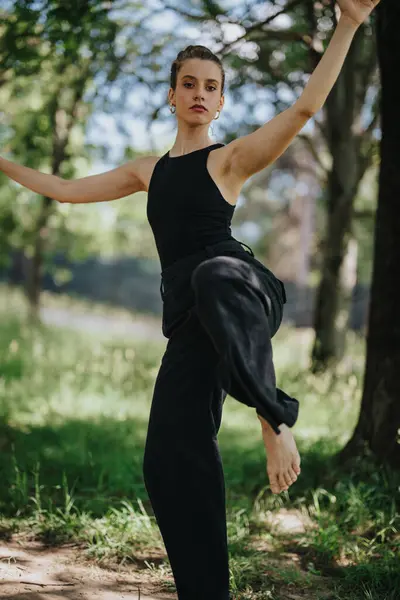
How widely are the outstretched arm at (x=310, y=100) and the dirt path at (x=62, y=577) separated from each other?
2.08 metres

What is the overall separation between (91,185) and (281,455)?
4.99 feet

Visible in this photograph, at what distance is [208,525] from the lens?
2.71 meters

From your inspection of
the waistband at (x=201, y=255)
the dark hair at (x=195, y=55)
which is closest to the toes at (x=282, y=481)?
the waistband at (x=201, y=255)

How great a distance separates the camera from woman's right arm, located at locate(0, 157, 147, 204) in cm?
328

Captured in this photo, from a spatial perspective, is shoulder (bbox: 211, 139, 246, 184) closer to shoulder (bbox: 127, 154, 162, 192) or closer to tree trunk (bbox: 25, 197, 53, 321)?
shoulder (bbox: 127, 154, 162, 192)

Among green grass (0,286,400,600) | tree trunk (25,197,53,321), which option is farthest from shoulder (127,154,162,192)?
tree trunk (25,197,53,321)

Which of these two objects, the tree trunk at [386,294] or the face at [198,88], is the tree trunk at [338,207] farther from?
the face at [198,88]

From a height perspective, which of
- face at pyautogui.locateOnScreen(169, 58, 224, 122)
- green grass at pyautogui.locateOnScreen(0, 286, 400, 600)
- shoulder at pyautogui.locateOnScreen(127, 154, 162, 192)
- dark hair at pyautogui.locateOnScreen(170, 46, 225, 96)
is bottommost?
green grass at pyautogui.locateOnScreen(0, 286, 400, 600)

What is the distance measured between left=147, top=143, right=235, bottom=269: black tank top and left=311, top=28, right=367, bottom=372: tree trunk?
7995 millimetres

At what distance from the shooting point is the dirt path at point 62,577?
3.36 m

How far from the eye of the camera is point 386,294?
16.9 feet

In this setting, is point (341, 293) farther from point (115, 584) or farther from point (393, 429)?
point (115, 584)

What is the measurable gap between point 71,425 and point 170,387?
4.13 meters

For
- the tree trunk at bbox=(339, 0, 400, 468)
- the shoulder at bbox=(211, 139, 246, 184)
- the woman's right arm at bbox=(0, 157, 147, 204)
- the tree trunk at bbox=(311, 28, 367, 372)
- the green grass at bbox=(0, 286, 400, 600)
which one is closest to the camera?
the shoulder at bbox=(211, 139, 246, 184)
